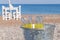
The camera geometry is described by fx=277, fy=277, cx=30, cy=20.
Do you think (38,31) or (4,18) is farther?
(4,18)

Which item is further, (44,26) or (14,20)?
(14,20)

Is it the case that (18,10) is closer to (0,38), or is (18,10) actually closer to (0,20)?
(0,20)

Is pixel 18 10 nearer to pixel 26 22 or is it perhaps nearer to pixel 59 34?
pixel 59 34

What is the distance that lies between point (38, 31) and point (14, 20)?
1265cm

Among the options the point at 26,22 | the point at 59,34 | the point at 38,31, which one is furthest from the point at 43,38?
the point at 59,34

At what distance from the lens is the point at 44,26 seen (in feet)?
20.5

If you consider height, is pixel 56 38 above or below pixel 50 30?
below

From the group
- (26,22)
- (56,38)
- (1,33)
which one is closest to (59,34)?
(56,38)

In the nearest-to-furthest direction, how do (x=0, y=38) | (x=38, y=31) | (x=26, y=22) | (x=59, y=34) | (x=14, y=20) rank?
(x=38, y=31)
(x=26, y=22)
(x=0, y=38)
(x=59, y=34)
(x=14, y=20)

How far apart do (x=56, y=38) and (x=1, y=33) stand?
9.68 ft

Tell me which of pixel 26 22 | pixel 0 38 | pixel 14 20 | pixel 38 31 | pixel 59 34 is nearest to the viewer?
pixel 38 31

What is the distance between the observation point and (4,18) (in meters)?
19.4

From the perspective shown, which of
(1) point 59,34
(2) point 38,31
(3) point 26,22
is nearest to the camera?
(2) point 38,31

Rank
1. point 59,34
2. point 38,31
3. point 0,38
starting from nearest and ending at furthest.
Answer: point 38,31 < point 0,38 < point 59,34
